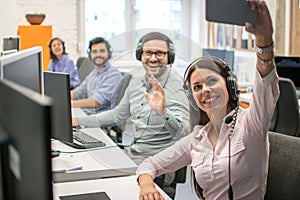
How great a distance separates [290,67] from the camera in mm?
4434

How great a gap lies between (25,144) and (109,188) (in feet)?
4.00

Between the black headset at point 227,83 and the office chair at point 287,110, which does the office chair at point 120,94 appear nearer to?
the black headset at point 227,83

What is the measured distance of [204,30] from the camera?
22.9 feet

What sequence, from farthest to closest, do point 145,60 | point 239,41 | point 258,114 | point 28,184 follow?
point 239,41 < point 145,60 < point 258,114 < point 28,184

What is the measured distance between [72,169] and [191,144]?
24.5 inches

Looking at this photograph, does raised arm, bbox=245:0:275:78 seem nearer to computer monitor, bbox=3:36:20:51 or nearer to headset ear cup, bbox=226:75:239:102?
headset ear cup, bbox=226:75:239:102

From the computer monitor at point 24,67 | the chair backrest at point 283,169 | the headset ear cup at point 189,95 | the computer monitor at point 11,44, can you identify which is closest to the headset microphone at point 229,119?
the headset ear cup at point 189,95

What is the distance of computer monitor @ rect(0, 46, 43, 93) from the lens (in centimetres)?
112

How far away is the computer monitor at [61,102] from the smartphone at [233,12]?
1103mm

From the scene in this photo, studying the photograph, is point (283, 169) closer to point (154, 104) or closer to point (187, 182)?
point (187, 182)

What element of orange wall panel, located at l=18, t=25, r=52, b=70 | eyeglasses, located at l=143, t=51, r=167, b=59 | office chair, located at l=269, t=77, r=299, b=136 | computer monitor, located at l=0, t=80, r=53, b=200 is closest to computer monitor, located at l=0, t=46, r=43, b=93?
computer monitor, located at l=0, t=80, r=53, b=200

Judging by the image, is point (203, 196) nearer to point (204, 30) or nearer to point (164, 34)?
point (164, 34)

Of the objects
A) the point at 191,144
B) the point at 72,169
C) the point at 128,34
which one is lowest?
the point at 72,169

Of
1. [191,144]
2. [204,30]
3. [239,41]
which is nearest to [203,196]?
[191,144]
